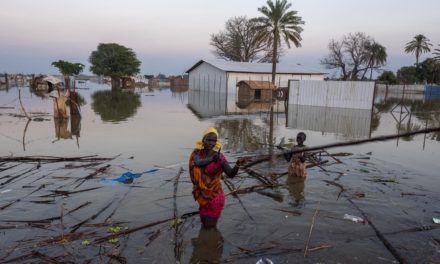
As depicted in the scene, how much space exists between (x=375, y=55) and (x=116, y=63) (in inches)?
2238

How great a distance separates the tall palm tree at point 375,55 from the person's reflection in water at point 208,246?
72.5 m

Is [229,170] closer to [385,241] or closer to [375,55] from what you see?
[385,241]

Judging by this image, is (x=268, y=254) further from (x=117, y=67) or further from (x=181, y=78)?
(x=181, y=78)

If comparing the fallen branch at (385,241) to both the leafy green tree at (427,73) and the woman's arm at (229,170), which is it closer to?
the woman's arm at (229,170)

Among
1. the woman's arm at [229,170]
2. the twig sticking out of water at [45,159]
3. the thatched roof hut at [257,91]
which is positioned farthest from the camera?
the thatched roof hut at [257,91]

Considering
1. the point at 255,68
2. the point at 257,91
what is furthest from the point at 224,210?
the point at 255,68

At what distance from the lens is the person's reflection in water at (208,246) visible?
4801 millimetres

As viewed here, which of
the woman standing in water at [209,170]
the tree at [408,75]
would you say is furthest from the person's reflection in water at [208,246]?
the tree at [408,75]

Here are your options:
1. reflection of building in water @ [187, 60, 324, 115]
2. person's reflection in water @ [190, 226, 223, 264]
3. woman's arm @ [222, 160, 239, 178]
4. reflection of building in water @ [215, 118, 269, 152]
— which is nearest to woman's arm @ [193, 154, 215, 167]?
woman's arm @ [222, 160, 239, 178]

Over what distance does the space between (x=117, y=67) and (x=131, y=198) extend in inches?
3007

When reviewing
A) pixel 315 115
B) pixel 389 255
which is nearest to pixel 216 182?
pixel 389 255

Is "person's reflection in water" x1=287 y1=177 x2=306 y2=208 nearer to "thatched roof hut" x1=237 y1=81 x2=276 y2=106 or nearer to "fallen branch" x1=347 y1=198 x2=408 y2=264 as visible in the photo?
"fallen branch" x1=347 y1=198 x2=408 y2=264

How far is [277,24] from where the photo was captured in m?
44.5

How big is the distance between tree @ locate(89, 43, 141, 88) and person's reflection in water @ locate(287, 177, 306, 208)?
72.5 meters
